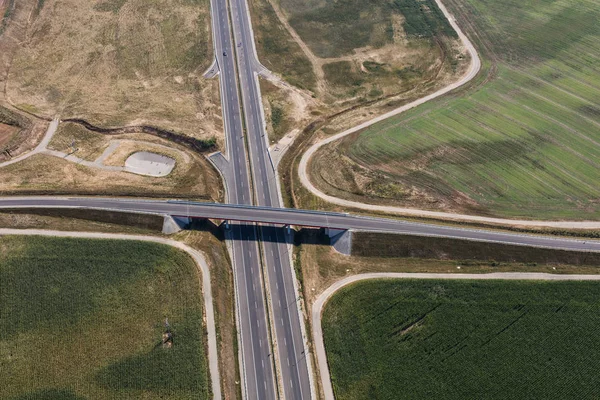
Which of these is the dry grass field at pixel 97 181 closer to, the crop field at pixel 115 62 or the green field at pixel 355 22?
the crop field at pixel 115 62

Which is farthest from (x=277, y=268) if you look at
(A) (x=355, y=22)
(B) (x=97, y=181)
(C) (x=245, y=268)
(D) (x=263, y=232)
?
(A) (x=355, y=22)

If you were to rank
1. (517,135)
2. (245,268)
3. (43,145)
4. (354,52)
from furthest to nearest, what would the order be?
(354,52)
(517,135)
(43,145)
(245,268)

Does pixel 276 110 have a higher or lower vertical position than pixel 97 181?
higher

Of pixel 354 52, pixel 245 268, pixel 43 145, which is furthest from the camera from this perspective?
pixel 354 52

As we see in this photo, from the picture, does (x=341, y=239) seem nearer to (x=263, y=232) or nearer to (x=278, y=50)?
(x=263, y=232)

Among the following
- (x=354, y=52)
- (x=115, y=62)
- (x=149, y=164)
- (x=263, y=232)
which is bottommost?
(x=263, y=232)

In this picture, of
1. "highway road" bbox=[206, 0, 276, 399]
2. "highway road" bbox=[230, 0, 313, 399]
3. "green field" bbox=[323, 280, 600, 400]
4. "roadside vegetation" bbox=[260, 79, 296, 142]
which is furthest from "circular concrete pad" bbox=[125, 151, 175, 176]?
"green field" bbox=[323, 280, 600, 400]

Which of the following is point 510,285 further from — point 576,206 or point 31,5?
point 31,5

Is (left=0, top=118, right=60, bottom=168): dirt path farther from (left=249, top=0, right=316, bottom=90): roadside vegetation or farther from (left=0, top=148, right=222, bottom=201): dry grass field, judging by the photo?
(left=249, top=0, right=316, bottom=90): roadside vegetation

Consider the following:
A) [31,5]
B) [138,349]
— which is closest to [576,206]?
[138,349]
